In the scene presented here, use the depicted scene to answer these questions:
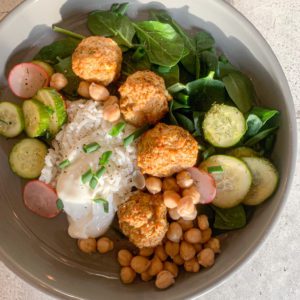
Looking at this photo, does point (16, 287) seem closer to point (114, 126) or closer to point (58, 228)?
point (58, 228)

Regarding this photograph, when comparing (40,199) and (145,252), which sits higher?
(40,199)

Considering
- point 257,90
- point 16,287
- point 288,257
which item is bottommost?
point 288,257

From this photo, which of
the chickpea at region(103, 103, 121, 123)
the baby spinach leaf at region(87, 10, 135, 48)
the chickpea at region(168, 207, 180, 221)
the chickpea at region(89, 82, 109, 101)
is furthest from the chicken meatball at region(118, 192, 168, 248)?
the baby spinach leaf at region(87, 10, 135, 48)

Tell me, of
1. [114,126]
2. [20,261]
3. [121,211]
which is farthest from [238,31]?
[20,261]

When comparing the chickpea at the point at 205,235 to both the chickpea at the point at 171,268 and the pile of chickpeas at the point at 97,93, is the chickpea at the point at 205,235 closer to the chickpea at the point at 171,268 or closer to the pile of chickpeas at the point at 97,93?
the chickpea at the point at 171,268

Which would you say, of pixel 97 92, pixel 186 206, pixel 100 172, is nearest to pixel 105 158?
pixel 100 172

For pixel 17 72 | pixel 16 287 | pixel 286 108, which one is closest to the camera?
pixel 286 108

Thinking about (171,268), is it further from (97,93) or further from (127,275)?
(97,93)
